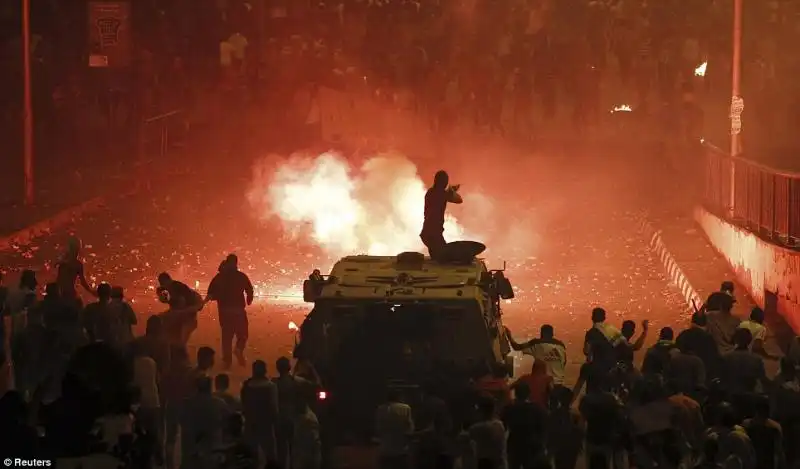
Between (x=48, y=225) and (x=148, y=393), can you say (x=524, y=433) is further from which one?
(x=48, y=225)

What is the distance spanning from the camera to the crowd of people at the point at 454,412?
8.17 metres

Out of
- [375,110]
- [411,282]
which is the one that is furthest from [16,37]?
[411,282]

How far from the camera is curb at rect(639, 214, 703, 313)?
869 inches

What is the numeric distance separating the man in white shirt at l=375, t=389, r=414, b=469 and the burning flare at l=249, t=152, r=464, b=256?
1466cm

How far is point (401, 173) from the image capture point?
2881cm

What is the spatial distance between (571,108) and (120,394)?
35.9 meters

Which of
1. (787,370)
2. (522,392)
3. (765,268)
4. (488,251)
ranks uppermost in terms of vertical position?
(488,251)

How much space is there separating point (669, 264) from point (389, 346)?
567 inches

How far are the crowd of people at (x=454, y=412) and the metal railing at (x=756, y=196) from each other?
7.22m

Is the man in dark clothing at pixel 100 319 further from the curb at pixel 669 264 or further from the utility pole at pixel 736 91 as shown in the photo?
the utility pole at pixel 736 91

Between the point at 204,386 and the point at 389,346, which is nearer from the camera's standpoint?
the point at 204,386

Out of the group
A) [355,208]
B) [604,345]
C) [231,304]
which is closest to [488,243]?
[355,208]

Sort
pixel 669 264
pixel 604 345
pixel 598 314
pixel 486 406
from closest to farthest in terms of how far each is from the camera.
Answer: pixel 486 406 < pixel 604 345 < pixel 598 314 < pixel 669 264

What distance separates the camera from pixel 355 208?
26.9 m
